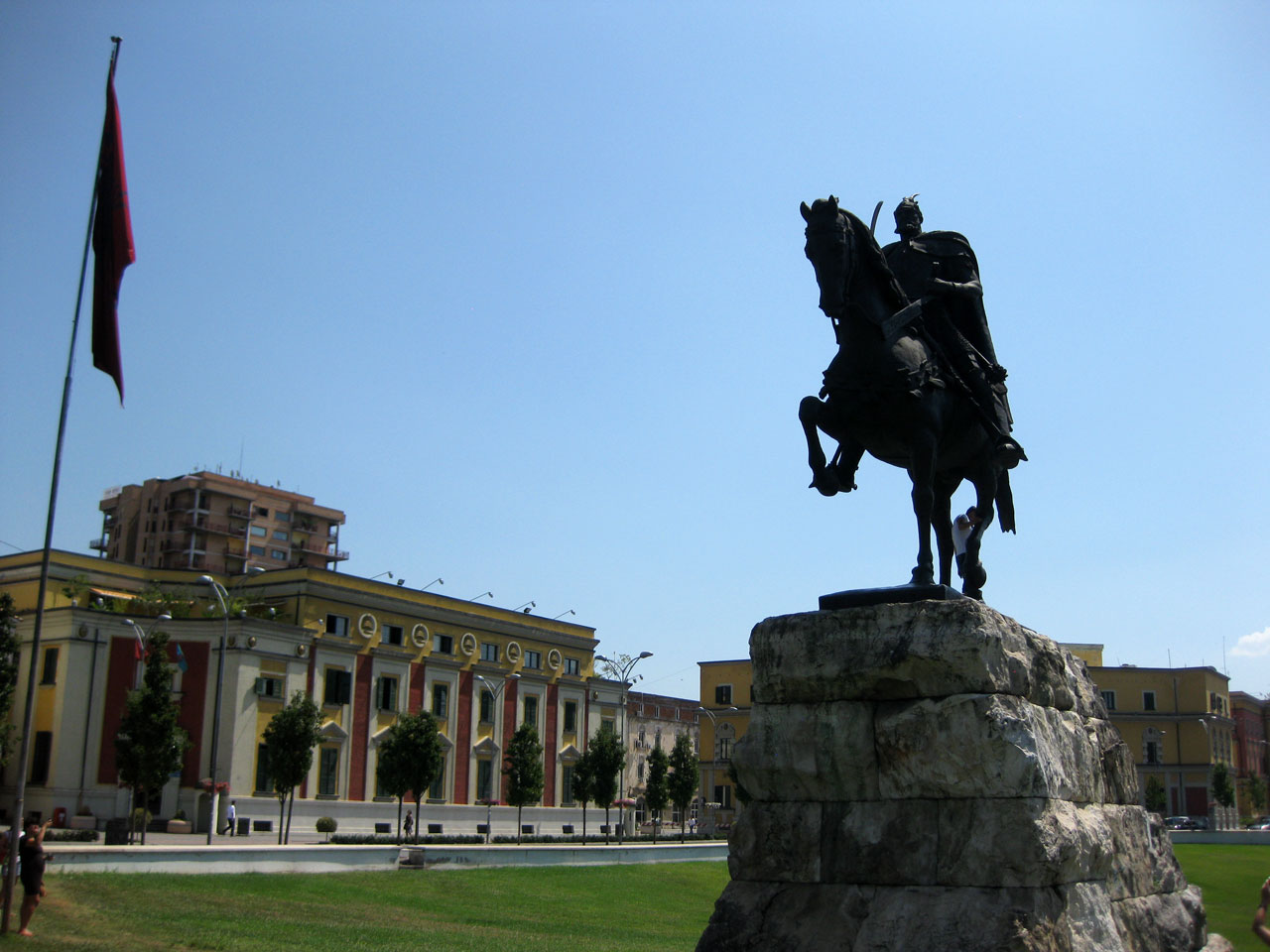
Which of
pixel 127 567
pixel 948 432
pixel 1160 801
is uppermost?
pixel 127 567

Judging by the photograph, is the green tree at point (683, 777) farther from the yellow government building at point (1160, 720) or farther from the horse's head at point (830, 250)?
the horse's head at point (830, 250)

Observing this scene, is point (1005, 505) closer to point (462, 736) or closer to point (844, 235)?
point (844, 235)

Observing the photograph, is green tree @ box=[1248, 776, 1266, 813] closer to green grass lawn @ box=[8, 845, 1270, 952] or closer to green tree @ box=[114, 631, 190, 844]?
green grass lawn @ box=[8, 845, 1270, 952]

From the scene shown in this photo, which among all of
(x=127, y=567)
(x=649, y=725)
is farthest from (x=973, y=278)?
(x=649, y=725)

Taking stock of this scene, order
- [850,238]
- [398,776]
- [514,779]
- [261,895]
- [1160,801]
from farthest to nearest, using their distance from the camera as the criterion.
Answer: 1. [1160,801]
2. [514,779]
3. [398,776]
4. [261,895]
5. [850,238]

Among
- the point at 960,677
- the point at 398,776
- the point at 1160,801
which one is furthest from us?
the point at 1160,801

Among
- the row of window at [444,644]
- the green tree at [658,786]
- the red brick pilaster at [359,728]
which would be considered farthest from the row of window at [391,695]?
the green tree at [658,786]

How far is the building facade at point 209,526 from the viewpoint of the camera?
102 metres

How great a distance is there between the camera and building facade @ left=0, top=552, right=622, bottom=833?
46.3 meters

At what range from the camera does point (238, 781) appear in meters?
47.1

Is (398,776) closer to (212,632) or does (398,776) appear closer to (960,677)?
(212,632)

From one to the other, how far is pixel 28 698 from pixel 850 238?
35.0ft

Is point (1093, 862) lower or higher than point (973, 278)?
lower

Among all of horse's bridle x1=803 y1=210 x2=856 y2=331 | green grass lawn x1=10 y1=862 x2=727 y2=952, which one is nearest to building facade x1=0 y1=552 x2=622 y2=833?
green grass lawn x1=10 y1=862 x2=727 y2=952
